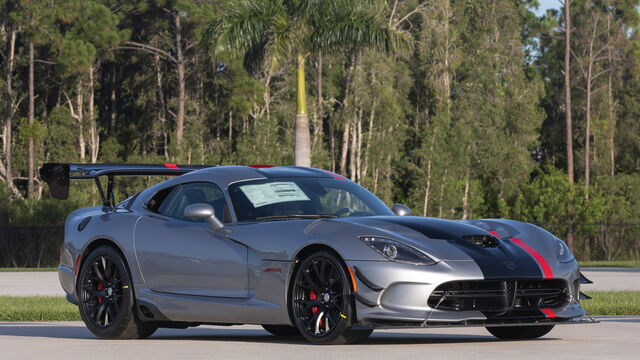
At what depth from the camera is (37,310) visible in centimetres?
1546

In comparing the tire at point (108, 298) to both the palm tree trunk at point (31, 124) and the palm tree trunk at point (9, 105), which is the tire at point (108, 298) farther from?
the palm tree trunk at point (9, 105)

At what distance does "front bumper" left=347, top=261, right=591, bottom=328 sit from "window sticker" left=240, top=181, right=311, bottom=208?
1.33m

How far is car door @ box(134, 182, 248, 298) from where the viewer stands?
1014 centimetres

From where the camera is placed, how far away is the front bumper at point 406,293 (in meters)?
9.18

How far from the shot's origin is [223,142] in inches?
2736

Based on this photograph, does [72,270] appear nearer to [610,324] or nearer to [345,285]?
[345,285]

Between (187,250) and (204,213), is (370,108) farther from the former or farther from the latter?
(204,213)

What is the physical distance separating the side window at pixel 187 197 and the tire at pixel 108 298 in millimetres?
642

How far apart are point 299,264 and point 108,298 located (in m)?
2.29

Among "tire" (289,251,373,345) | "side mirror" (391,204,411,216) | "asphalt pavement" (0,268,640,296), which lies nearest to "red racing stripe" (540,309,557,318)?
"tire" (289,251,373,345)

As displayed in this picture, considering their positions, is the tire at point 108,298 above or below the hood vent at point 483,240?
below

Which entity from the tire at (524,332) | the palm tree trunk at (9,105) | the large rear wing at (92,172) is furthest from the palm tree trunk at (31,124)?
the tire at (524,332)

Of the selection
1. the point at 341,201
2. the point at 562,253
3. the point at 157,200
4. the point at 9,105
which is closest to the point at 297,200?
the point at 341,201

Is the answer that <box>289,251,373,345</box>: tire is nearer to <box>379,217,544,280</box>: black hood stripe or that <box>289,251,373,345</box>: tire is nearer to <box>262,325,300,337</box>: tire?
<box>379,217,544,280</box>: black hood stripe
